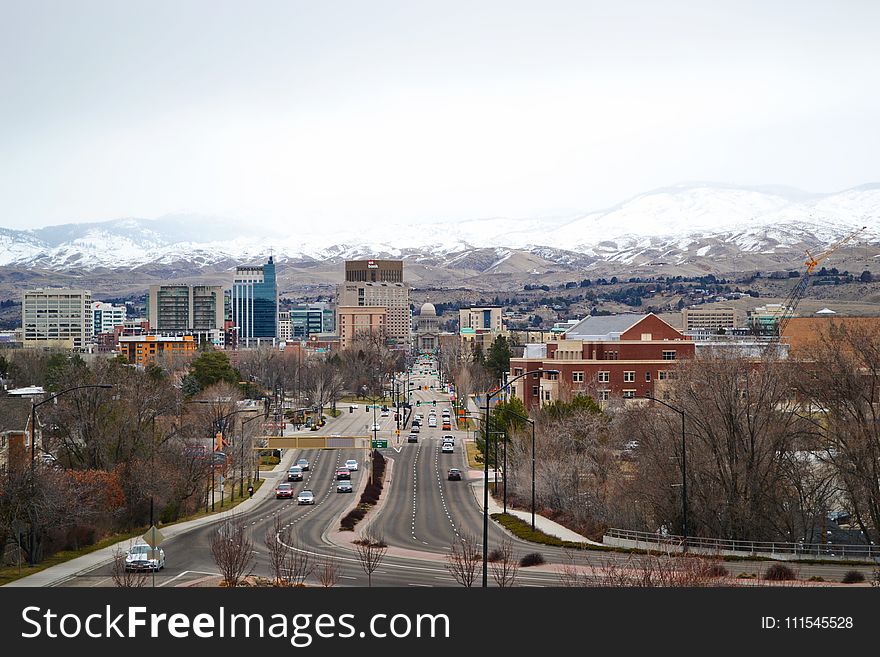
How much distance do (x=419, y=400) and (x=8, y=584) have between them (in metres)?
138

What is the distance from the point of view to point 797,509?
176 feet

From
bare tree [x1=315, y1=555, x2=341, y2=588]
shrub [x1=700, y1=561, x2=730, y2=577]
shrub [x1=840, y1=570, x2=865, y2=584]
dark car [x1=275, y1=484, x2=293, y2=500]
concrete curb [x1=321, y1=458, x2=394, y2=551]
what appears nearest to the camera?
shrub [x1=700, y1=561, x2=730, y2=577]

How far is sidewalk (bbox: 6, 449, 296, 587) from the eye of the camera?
135ft

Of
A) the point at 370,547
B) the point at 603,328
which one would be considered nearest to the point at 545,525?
the point at 370,547

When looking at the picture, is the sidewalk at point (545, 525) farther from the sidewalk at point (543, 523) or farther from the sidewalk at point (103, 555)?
the sidewalk at point (103, 555)

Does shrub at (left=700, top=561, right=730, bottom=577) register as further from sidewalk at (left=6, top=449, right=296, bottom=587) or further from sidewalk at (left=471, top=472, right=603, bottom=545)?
sidewalk at (left=6, top=449, right=296, bottom=587)

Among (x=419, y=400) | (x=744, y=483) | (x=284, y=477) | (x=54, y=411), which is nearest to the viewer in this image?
(x=744, y=483)

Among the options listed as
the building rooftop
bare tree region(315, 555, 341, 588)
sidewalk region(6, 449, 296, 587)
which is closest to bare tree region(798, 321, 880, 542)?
bare tree region(315, 555, 341, 588)

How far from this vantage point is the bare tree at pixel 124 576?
31.4 metres

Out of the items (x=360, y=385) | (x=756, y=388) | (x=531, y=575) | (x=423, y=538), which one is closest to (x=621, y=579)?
(x=531, y=575)

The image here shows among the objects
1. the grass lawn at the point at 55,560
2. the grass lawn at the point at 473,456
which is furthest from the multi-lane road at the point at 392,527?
the grass lawn at the point at 55,560

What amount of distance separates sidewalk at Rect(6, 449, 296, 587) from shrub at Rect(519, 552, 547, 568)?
46.9ft

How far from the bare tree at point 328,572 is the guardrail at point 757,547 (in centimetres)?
1347
